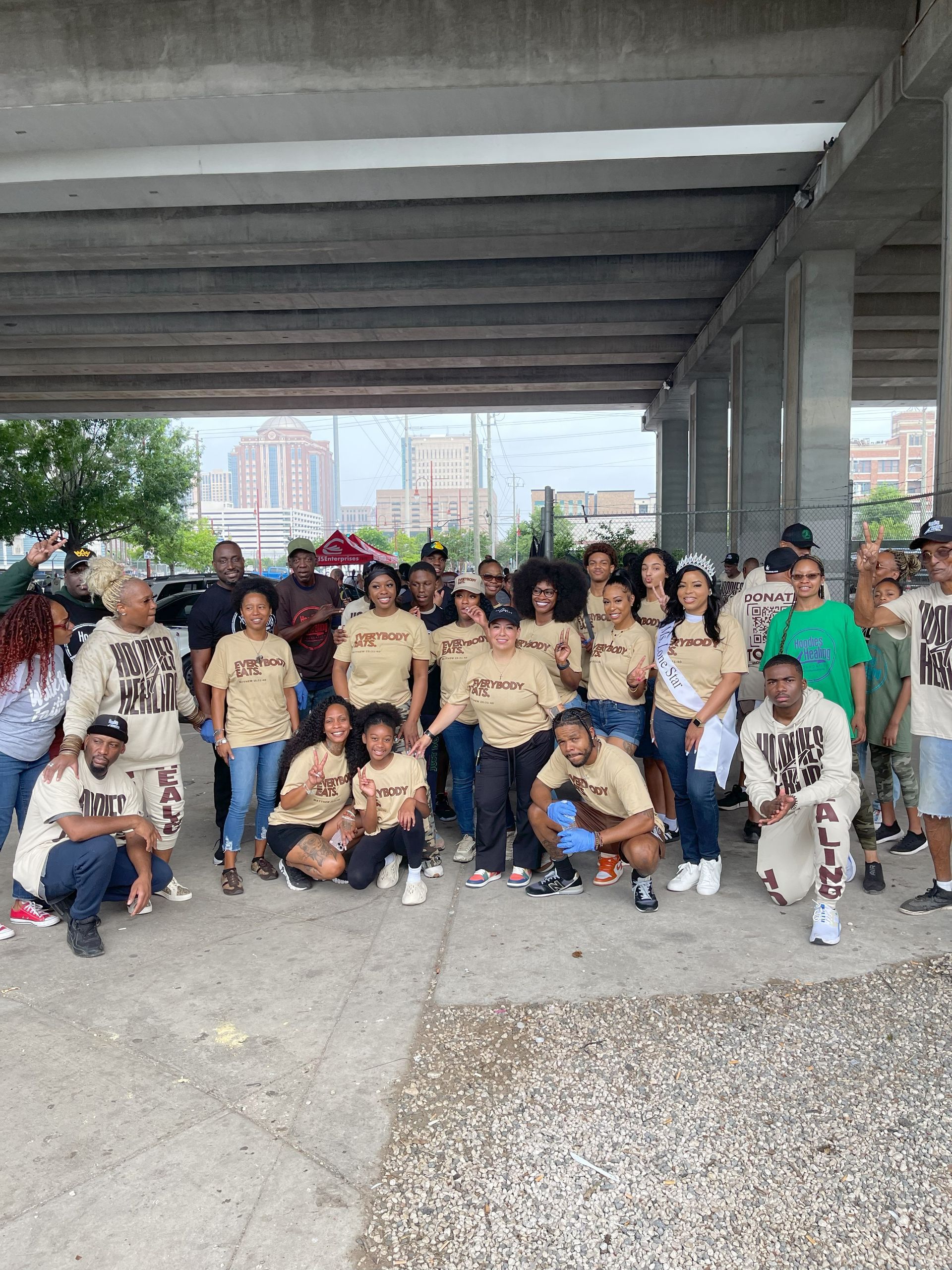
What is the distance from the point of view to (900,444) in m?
134

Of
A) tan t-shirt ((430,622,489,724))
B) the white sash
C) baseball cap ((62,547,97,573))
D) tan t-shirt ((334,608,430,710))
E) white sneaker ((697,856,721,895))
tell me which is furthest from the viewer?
baseball cap ((62,547,97,573))

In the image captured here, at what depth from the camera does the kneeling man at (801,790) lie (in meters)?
4.33

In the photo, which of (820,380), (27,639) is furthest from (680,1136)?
(820,380)

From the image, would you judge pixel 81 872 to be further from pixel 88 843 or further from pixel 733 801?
pixel 733 801

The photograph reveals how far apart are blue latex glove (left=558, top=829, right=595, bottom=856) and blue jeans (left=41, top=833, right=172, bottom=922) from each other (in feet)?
7.42

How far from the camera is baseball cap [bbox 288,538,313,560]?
20.8 ft

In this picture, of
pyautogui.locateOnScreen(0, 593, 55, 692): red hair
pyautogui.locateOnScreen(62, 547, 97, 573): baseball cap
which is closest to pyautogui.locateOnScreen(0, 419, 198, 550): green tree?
pyautogui.locateOnScreen(62, 547, 97, 573): baseball cap

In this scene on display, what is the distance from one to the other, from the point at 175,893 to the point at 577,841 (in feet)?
7.31

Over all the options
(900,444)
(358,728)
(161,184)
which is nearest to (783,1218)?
(358,728)

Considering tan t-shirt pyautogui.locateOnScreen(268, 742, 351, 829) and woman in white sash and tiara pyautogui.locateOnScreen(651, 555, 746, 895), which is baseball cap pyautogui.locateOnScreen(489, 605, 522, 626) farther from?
tan t-shirt pyautogui.locateOnScreen(268, 742, 351, 829)

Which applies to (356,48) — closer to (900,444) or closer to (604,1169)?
(604,1169)

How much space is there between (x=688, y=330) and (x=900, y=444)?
435 feet

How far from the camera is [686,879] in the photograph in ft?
16.6

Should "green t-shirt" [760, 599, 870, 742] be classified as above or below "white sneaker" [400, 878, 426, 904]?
above
